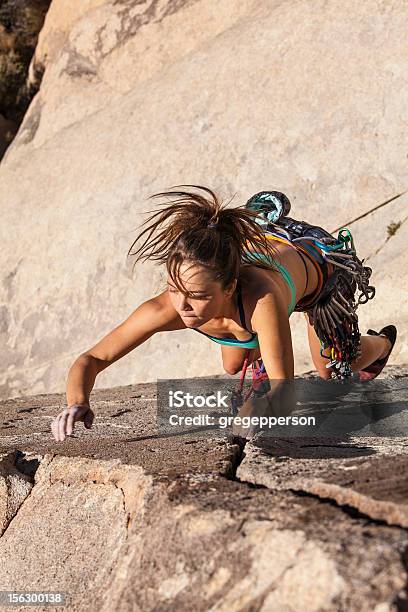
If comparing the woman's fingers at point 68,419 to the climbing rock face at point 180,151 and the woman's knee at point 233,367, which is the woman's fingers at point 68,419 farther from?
the climbing rock face at point 180,151

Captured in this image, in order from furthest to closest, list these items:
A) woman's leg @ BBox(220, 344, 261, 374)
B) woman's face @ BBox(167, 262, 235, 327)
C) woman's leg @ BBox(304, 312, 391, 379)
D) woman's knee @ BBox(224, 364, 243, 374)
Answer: woman's leg @ BBox(304, 312, 391, 379) → woman's knee @ BBox(224, 364, 243, 374) → woman's leg @ BBox(220, 344, 261, 374) → woman's face @ BBox(167, 262, 235, 327)

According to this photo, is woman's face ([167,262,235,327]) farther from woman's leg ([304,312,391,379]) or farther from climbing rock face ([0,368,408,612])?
woman's leg ([304,312,391,379])

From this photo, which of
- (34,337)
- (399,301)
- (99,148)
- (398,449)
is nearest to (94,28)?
(99,148)

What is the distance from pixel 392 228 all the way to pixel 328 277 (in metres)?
2.60

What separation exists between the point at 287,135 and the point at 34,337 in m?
2.54

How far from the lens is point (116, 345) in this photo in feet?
9.61

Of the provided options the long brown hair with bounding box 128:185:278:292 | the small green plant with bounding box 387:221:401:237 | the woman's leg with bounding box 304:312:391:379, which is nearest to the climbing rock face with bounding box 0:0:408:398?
the small green plant with bounding box 387:221:401:237

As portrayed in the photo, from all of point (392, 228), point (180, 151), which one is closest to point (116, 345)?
point (392, 228)

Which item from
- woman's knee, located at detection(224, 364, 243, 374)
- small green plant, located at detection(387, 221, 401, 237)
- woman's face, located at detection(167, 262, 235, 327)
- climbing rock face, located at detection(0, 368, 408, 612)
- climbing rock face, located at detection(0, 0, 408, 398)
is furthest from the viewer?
climbing rock face, located at detection(0, 0, 408, 398)

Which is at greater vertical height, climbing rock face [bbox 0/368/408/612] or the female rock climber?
the female rock climber

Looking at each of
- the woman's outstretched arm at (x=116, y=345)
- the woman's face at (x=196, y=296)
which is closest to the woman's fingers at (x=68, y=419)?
the woman's outstretched arm at (x=116, y=345)

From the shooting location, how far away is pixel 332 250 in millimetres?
3510

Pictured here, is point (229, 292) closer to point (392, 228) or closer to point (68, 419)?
point (68, 419)

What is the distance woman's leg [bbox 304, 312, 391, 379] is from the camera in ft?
12.4
